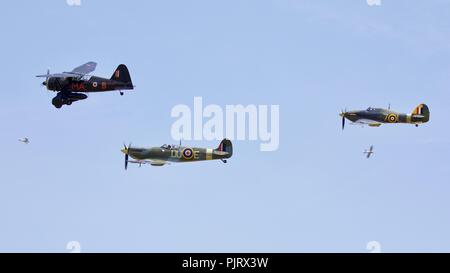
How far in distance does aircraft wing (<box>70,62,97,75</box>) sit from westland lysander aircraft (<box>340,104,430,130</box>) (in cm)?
2897

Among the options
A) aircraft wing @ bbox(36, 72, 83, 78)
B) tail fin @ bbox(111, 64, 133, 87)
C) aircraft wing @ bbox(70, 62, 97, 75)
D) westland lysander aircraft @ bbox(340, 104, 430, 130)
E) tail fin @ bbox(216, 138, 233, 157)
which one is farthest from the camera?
westland lysander aircraft @ bbox(340, 104, 430, 130)

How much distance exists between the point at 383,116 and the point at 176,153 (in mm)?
26743

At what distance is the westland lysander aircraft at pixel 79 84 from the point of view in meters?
111

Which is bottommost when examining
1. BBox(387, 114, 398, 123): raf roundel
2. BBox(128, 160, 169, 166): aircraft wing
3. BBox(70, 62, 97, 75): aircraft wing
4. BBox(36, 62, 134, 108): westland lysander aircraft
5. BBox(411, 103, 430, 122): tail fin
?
BBox(128, 160, 169, 166): aircraft wing

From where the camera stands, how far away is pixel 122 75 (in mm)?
111062

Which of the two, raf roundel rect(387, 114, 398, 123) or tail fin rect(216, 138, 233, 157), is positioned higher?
raf roundel rect(387, 114, 398, 123)

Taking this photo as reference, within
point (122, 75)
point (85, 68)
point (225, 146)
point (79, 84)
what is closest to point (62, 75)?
point (79, 84)

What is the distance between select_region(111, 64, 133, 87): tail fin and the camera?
111 metres

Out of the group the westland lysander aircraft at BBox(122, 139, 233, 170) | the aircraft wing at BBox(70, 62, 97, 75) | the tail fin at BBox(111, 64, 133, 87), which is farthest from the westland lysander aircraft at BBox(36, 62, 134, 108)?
the westland lysander aircraft at BBox(122, 139, 233, 170)

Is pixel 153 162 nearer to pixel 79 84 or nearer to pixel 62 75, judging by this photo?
pixel 79 84

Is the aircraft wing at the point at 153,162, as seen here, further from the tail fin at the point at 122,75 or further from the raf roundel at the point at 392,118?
the raf roundel at the point at 392,118

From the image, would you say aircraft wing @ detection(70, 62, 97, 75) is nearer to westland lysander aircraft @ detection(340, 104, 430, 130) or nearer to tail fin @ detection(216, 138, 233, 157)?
tail fin @ detection(216, 138, 233, 157)
